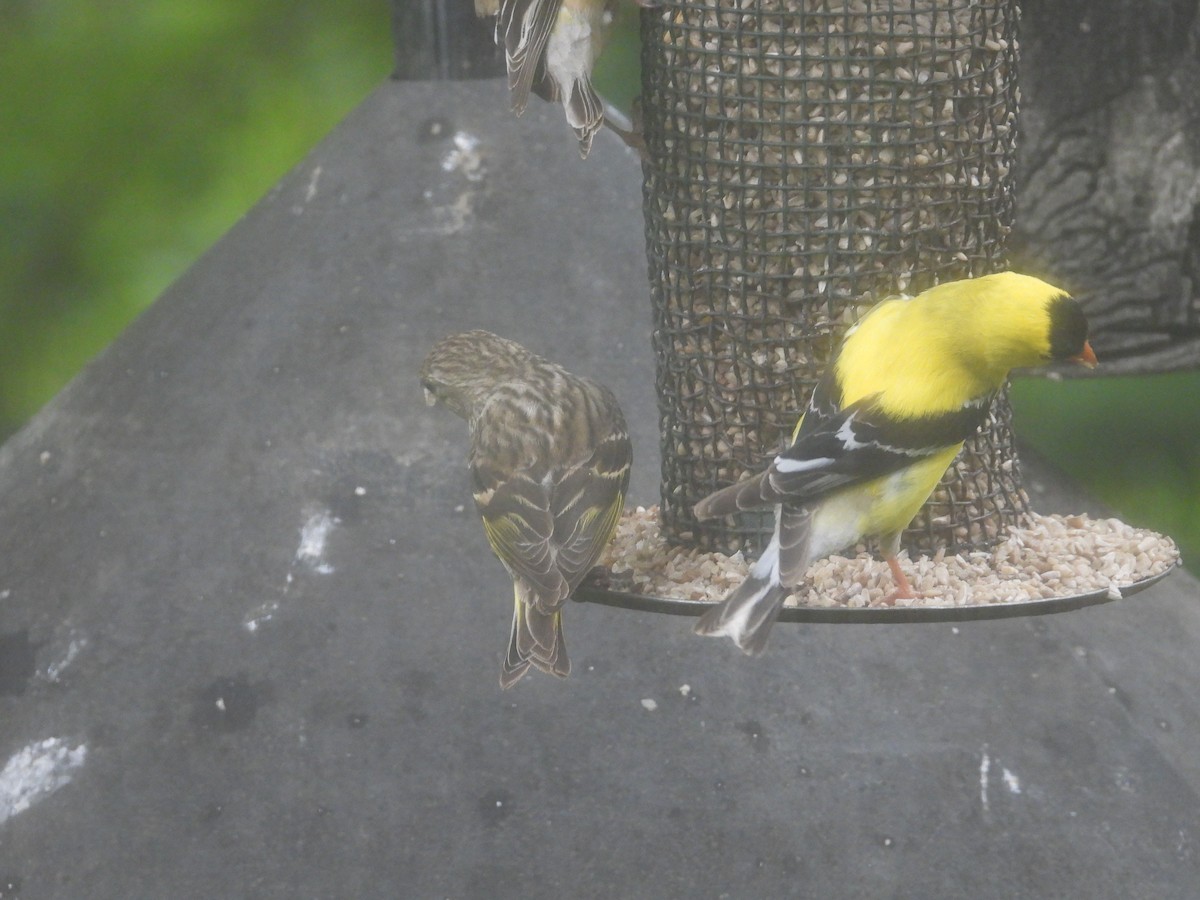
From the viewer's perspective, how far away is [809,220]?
3.80 metres

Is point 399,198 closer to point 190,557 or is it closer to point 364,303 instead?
point 364,303

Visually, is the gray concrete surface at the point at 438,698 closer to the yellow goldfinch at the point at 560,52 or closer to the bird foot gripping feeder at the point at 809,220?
the bird foot gripping feeder at the point at 809,220

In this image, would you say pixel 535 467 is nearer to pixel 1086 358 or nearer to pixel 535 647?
pixel 535 647

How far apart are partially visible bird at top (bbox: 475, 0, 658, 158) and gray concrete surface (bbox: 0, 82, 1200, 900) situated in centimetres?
65

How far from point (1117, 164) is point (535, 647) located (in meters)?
2.32

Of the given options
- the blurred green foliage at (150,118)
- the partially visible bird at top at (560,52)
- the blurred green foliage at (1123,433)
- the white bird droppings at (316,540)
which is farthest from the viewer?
the blurred green foliage at (1123,433)

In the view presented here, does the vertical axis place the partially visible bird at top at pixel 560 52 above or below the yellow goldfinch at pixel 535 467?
above

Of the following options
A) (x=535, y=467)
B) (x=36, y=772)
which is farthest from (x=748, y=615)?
(x=36, y=772)

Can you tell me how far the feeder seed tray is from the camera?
333 cm

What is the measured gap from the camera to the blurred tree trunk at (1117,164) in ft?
15.0

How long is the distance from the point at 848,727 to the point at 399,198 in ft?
6.56

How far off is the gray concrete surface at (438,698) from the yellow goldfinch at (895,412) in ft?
1.69

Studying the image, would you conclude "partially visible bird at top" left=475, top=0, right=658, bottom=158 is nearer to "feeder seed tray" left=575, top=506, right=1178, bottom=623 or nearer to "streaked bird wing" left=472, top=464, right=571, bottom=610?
"streaked bird wing" left=472, top=464, right=571, bottom=610

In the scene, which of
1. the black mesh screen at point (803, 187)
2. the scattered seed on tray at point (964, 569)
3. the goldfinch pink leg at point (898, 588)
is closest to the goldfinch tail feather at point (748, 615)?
the scattered seed on tray at point (964, 569)
